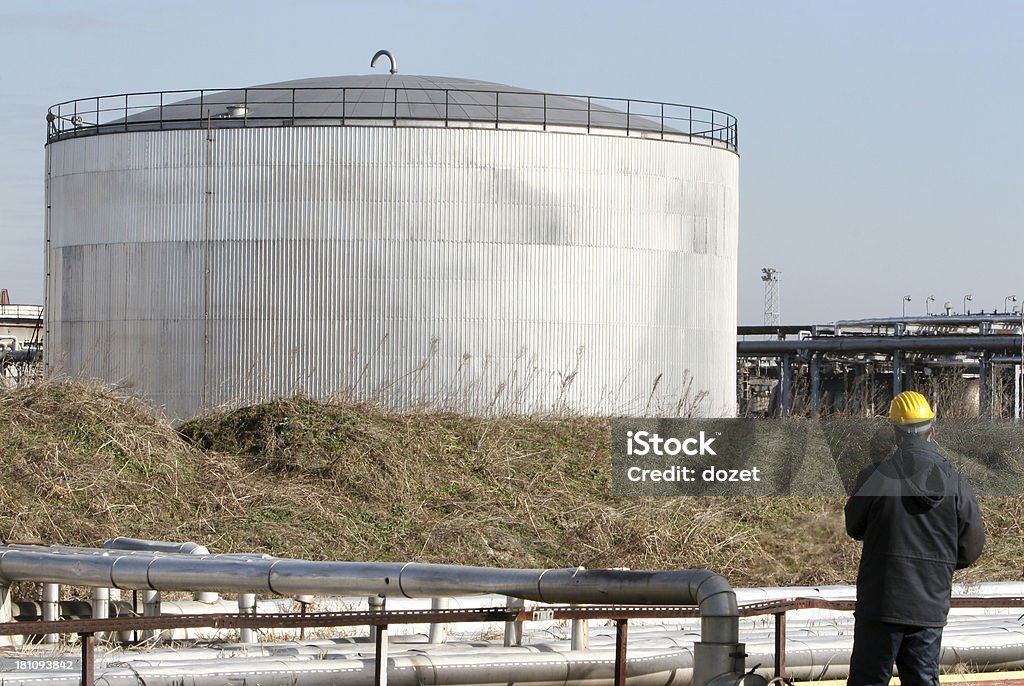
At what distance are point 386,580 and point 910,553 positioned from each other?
12.1 ft

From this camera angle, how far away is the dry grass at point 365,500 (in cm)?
1630

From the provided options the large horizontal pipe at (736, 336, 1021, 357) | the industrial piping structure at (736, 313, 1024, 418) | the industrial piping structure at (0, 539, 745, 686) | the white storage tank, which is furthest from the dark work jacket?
the large horizontal pipe at (736, 336, 1021, 357)

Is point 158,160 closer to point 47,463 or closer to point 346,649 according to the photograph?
point 47,463

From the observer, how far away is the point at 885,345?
153 ft

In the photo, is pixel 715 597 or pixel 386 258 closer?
pixel 715 597

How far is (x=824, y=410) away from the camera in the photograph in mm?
25609

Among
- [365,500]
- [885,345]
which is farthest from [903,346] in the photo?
[365,500]

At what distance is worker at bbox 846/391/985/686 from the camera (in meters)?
6.56

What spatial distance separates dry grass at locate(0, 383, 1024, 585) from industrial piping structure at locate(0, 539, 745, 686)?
4.29 metres

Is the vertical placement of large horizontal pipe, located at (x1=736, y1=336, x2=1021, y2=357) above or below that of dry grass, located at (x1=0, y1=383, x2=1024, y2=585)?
above

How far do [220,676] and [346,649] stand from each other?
1394 mm

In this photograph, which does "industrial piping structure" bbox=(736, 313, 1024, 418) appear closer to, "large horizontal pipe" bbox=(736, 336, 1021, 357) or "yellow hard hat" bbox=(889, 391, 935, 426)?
"large horizontal pipe" bbox=(736, 336, 1021, 357)

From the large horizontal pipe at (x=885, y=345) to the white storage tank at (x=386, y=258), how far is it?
1995 cm

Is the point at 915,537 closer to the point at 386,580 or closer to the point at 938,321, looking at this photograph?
the point at 386,580
